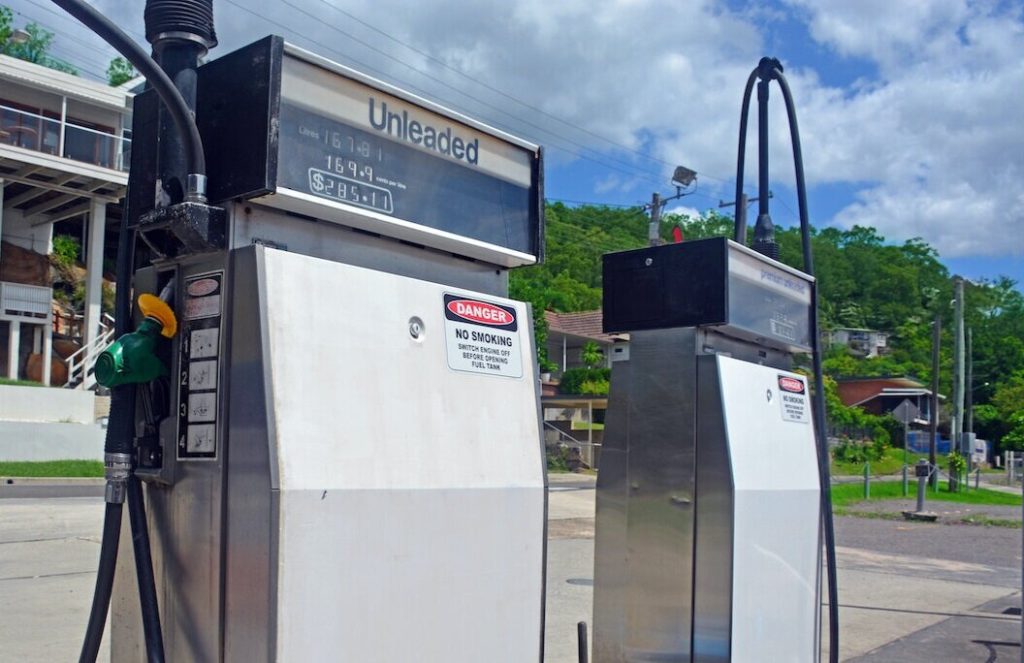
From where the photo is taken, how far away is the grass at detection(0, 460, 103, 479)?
22.3 metres

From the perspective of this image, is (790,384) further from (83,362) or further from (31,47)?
(31,47)

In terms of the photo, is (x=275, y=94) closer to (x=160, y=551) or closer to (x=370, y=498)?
(x=370, y=498)

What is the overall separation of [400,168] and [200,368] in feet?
2.74

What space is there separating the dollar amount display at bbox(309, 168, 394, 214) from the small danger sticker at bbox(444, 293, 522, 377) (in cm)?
33

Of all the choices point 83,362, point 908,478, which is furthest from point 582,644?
point 908,478

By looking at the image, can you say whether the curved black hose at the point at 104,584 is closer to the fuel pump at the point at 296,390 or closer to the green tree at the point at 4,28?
the fuel pump at the point at 296,390

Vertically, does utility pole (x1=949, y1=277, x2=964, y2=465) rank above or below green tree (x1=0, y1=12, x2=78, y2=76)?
below

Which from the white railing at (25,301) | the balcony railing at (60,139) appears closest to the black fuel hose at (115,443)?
the balcony railing at (60,139)

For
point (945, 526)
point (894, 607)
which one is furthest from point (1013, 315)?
point (894, 607)

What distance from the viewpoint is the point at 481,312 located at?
3027mm

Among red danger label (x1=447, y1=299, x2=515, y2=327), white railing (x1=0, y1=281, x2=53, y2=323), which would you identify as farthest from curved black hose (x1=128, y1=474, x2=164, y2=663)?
white railing (x1=0, y1=281, x2=53, y2=323)

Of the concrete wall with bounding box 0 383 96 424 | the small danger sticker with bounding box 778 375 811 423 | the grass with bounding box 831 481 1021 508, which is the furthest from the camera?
the grass with bounding box 831 481 1021 508

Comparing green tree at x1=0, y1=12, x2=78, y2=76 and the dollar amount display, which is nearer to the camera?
the dollar amount display

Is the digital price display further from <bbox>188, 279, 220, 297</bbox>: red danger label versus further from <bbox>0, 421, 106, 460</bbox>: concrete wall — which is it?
<bbox>0, 421, 106, 460</bbox>: concrete wall
